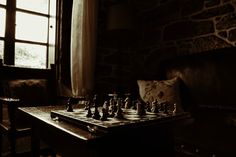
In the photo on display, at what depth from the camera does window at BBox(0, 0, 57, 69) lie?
2.93 meters

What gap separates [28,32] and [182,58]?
2.06 meters

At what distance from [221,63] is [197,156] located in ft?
3.33

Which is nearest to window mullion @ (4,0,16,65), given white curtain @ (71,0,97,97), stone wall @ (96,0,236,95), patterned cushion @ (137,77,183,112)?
white curtain @ (71,0,97,97)

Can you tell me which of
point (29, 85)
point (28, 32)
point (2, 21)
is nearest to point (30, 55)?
point (28, 32)

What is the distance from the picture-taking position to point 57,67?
3242 millimetres

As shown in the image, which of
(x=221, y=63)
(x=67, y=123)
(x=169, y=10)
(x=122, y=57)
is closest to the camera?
(x=67, y=123)

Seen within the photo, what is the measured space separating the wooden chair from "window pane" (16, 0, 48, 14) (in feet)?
3.24

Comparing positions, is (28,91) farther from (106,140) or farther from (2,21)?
(106,140)

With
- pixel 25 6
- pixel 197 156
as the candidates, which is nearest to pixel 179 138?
pixel 197 156

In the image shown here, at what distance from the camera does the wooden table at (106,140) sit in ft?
3.09

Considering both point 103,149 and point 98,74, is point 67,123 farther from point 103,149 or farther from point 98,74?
point 98,74

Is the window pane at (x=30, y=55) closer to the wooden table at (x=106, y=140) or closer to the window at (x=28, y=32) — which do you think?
the window at (x=28, y=32)

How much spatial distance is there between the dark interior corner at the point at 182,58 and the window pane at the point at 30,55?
0.81 feet

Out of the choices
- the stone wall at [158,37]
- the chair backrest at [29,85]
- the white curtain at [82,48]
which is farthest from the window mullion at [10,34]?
the stone wall at [158,37]
